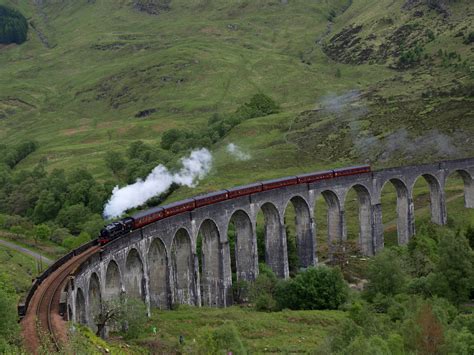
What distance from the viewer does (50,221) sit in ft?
351

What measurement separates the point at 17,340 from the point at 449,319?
35177 millimetres

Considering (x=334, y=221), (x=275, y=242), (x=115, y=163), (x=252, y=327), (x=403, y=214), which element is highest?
(x=115, y=163)

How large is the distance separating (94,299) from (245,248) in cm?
2462

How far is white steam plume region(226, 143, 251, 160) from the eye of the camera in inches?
4879

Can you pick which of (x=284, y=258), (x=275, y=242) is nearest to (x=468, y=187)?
(x=284, y=258)

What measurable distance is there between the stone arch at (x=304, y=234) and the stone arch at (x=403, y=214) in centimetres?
1608

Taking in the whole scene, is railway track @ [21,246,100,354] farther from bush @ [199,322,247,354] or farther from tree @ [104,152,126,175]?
tree @ [104,152,126,175]

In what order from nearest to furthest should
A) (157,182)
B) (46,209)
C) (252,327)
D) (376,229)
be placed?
(252,327)
(376,229)
(157,182)
(46,209)

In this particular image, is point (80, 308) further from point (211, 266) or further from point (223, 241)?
point (211, 266)

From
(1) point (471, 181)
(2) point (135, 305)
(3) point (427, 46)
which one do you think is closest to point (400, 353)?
(2) point (135, 305)

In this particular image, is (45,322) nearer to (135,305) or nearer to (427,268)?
(135,305)

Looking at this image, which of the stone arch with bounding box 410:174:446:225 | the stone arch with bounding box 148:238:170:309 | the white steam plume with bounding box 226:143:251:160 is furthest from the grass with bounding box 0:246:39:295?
the white steam plume with bounding box 226:143:251:160

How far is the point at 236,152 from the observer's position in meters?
127

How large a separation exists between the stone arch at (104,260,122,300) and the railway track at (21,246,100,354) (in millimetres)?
2190
